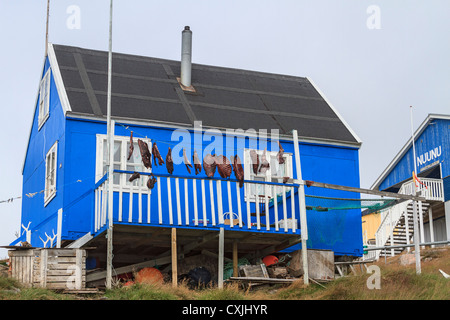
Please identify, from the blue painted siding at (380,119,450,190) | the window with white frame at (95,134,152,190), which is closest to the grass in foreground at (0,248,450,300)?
the window with white frame at (95,134,152,190)

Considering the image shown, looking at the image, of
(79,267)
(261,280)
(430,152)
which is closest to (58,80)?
(79,267)

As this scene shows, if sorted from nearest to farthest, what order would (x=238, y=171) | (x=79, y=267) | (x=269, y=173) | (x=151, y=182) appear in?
1. (x=79, y=267)
2. (x=151, y=182)
3. (x=238, y=171)
4. (x=269, y=173)

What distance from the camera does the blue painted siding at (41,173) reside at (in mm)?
21359

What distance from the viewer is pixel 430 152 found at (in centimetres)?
4072

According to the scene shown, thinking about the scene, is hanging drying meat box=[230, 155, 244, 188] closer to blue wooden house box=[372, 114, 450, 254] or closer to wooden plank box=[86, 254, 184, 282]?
wooden plank box=[86, 254, 184, 282]

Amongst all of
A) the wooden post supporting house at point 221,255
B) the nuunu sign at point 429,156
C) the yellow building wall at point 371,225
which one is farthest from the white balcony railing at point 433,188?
the wooden post supporting house at point 221,255

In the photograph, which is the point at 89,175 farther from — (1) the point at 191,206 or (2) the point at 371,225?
(2) the point at 371,225

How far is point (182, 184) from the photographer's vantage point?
2142 cm

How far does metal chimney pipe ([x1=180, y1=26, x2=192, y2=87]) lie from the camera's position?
24625 millimetres

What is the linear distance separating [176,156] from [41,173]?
4.71m

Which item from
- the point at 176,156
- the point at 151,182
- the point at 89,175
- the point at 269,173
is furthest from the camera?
the point at 269,173

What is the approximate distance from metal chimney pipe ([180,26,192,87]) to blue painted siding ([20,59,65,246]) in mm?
4059

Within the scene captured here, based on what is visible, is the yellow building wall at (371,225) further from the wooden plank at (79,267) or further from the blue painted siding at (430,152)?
the wooden plank at (79,267)
